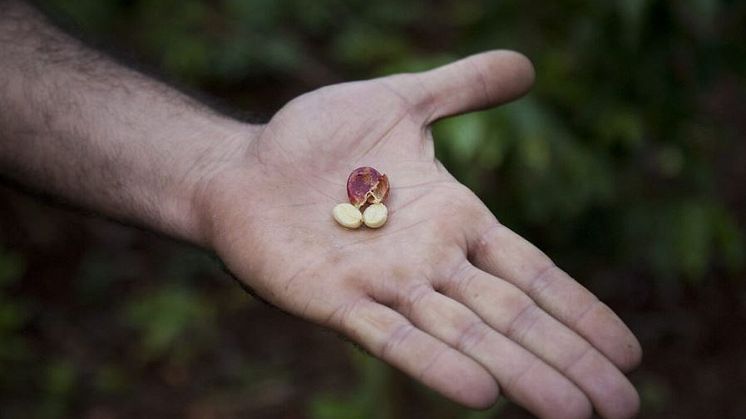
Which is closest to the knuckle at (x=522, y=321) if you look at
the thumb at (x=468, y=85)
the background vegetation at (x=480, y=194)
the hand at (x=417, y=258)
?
the hand at (x=417, y=258)

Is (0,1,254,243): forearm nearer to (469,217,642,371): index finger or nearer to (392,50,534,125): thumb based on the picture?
(392,50,534,125): thumb

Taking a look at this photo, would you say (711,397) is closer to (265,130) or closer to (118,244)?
(265,130)

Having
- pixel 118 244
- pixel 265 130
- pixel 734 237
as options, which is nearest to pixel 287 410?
pixel 118 244

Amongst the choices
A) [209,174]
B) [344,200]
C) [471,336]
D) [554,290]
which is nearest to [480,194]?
[344,200]

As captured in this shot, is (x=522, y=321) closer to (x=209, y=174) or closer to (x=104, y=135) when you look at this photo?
(x=209, y=174)

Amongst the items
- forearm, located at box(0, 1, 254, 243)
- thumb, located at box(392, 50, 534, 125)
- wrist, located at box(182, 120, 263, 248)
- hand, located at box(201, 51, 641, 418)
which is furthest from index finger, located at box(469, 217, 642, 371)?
forearm, located at box(0, 1, 254, 243)

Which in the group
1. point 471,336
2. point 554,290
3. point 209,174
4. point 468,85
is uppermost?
point 468,85

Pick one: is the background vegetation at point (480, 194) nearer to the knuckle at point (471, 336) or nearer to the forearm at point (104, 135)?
the forearm at point (104, 135)

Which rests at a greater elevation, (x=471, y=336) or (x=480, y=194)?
(x=480, y=194)
